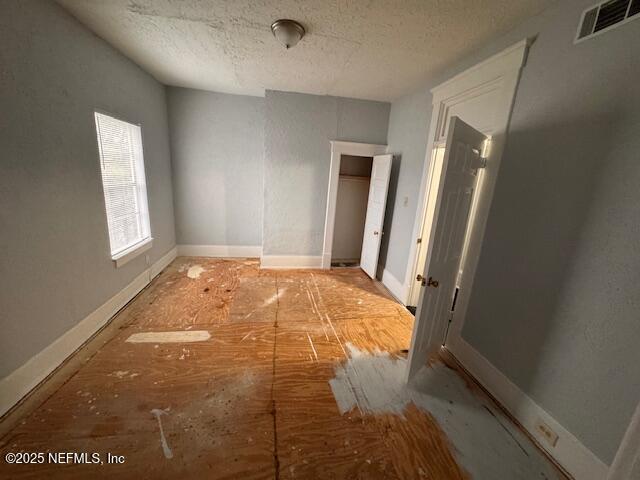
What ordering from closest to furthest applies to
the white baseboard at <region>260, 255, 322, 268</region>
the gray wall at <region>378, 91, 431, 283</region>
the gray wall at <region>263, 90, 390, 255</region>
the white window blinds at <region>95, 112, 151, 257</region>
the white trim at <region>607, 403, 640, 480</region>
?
the white trim at <region>607, 403, 640, 480</region>, the white window blinds at <region>95, 112, 151, 257</region>, the gray wall at <region>378, 91, 431, 283</region>, the gray wall at <region>263, 90, 390, 255</region>, the white baseboard at <region>260, 255, 322, 268</region>

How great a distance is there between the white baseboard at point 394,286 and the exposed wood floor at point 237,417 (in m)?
0.68

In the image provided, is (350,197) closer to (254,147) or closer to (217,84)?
(254,147)

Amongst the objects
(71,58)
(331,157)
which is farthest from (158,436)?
(331,157)

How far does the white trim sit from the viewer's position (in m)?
0.87

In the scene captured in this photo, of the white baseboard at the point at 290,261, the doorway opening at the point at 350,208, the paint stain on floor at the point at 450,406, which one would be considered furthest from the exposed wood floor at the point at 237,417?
the doorway opening at the point at 350,208

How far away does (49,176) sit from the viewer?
1.91 metres

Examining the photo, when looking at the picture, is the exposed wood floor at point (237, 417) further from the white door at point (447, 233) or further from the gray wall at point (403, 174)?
the gray wall at point (403, 174)

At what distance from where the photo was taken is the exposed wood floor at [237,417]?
55.7 inches

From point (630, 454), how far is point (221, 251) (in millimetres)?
4772

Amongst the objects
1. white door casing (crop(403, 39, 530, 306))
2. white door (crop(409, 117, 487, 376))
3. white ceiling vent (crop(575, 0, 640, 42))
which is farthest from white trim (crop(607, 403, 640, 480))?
white ceiling vent (crop(575, 0, 640, 42))

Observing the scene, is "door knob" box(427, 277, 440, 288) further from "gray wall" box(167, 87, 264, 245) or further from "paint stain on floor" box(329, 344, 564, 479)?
"gray wall" box(167, 87, 264, 245)

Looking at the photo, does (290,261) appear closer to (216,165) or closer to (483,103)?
(216,165)

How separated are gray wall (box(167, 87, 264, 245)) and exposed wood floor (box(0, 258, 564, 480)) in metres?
2.05

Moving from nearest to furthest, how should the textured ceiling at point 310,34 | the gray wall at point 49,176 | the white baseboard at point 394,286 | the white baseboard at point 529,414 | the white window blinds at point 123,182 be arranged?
the white baseboard at point 529,414, the gray wall at point 49,176, the textured ceiling at point 310,34, the white window blinds at point 123,182, the white baseboard at point 394,286
